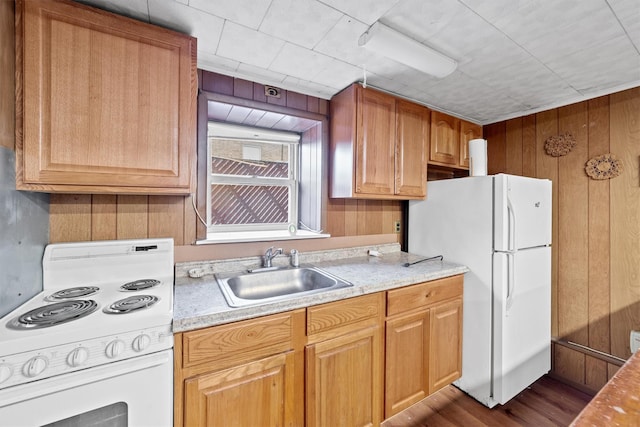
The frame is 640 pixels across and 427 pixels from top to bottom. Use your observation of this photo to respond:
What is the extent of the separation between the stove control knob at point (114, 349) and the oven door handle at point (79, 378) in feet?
0.10

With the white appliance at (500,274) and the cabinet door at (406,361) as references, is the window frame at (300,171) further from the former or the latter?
the white appliance at (500,274)

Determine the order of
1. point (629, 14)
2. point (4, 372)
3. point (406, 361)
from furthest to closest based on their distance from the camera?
1. point (406, 361)
2. point (629, 14)
3. point (4, 372)

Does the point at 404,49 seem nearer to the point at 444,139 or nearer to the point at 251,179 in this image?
the point at 444,139

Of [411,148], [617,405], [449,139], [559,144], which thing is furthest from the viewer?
[449,139]

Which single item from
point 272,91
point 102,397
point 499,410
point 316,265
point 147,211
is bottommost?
point 499,410

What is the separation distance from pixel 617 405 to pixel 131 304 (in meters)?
1.48

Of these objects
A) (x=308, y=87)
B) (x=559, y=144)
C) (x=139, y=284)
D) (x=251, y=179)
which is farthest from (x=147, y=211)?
(x=559, y=144)

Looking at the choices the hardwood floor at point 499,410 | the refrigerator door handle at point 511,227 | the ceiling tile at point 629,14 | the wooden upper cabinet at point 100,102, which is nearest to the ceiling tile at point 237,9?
the wooden upper cabinet at point 100,102

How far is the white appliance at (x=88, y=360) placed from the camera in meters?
0.77

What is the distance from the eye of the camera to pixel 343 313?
1357 mm

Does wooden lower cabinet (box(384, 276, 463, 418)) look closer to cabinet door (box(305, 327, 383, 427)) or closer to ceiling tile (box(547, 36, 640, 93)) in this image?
cabinet door (box(305, 327, 383, 427))

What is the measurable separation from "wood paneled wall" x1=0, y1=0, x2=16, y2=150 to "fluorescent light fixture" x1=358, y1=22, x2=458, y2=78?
56.4 inches

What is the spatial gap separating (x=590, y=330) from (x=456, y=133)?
6.12 feet

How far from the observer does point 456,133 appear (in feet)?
7.78
